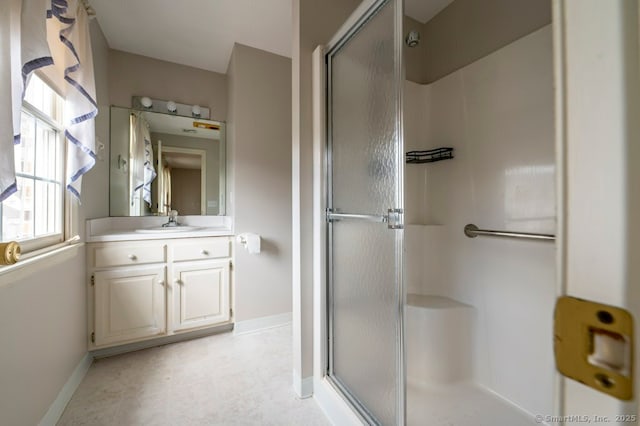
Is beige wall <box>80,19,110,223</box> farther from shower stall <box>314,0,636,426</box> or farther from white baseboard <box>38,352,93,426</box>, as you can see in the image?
shower stall <box>314,0,636,426</box>

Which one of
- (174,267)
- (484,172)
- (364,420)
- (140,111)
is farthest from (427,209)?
(140,111)

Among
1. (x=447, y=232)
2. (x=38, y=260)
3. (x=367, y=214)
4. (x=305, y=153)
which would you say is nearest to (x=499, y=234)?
(x=447, y=232)

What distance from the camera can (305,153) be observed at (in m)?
1.50

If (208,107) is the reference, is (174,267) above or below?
below

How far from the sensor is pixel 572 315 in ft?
0.92

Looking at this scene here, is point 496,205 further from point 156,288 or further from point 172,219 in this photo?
point 172,219

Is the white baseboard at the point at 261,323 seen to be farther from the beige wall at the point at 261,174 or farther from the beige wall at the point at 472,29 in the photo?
the beige wall at the point at 472,29

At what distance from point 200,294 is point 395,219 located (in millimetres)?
1829

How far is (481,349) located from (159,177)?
288 cm

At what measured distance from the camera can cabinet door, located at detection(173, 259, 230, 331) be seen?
6.82 feet

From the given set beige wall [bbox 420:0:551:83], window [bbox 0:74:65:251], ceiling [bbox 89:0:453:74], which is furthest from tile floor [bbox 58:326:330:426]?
ceiling [bbox 89:0:453:74]

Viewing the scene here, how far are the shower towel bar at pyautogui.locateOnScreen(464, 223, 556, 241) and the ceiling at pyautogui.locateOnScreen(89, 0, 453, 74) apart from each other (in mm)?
1617

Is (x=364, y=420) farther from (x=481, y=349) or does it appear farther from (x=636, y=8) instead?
(x=636, y=8)

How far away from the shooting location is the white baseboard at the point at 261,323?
227 cm
